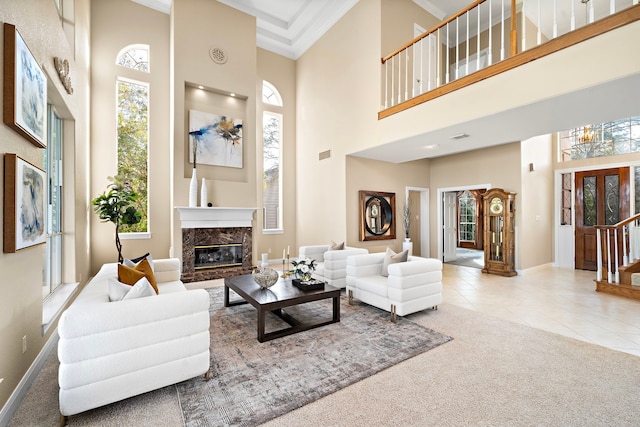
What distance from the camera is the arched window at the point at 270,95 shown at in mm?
7684

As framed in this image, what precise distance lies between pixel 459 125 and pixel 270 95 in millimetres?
5295

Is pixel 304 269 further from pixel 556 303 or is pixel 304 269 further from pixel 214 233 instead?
pixel 556 303

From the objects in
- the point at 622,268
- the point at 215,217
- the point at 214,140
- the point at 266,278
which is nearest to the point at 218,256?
the point at 215,217

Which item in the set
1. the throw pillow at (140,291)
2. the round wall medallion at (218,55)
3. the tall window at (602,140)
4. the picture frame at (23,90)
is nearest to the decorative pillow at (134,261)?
the throw pillow at (140,291)

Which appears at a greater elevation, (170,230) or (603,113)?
(603,113)

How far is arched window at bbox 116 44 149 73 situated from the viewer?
19.1 feet

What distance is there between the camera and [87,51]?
511cm

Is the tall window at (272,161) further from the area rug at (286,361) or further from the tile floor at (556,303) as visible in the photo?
the tile floor at (556,303)

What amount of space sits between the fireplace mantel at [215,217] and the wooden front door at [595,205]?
7438mm

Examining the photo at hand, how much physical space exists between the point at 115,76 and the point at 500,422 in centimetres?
757

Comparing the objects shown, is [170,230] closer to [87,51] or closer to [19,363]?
[87,51]

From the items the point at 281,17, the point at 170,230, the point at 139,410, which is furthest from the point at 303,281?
the point at 281,17

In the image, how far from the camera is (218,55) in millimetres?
6051

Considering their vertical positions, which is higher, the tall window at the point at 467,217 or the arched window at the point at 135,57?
the arched window at the point at 135,57
